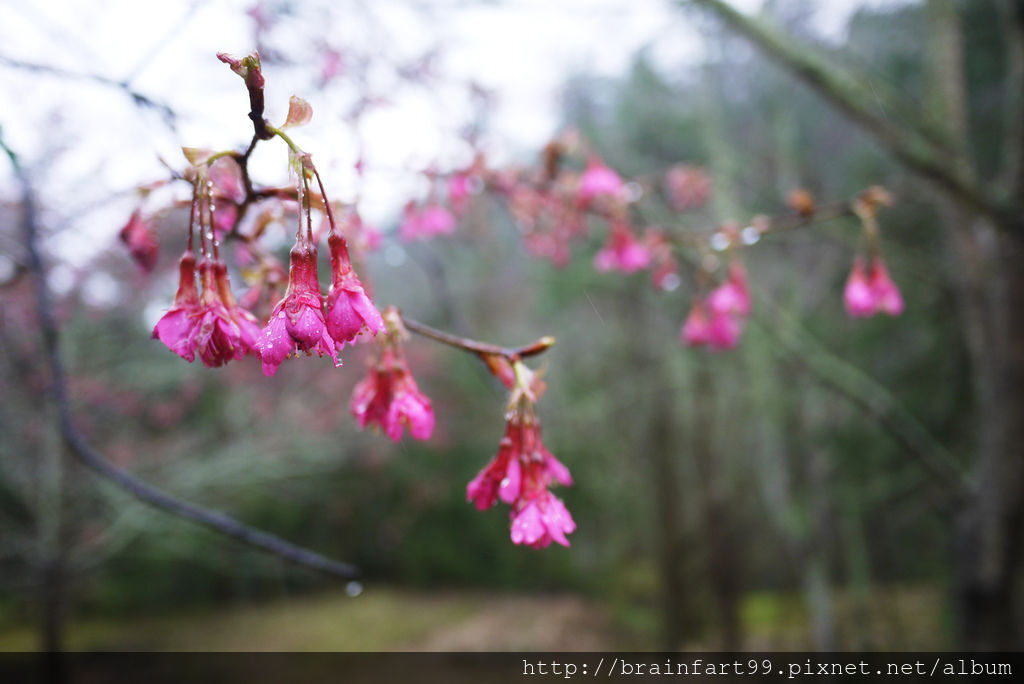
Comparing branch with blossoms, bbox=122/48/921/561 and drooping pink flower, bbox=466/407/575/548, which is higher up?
branch with blossoms, bbox=122/48/921/561

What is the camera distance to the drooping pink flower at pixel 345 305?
621 millimetres

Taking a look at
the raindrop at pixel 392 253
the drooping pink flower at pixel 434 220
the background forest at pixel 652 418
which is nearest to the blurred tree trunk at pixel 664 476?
the background forest at pixel 652 418

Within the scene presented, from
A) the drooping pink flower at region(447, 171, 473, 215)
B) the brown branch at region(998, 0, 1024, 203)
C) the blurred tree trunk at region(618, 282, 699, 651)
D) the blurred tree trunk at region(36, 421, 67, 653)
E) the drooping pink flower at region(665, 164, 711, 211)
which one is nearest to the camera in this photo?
the brown branch at region(998, 0, 1024, 203)

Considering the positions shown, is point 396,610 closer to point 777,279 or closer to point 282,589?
point 282,589

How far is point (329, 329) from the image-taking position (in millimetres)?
622

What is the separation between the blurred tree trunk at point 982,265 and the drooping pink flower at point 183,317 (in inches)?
85.8

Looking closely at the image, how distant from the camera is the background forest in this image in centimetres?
265

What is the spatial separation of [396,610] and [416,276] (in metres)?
6.21

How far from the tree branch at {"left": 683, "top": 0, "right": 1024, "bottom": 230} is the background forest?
0.01 meters

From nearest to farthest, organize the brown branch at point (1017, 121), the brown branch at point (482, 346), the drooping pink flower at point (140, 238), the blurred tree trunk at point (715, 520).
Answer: the brown branch at point (482, 346) < the drooping pink flower at point (140, 238) < the brown branch at point (1017, 121) < the blurred tree trunk at point (715, 520)

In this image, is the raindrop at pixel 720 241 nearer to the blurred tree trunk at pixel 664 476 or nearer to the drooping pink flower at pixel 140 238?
the drooping pink flower at pixel 140 238

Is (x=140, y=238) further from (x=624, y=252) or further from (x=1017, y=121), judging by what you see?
(x=1017, y=121)

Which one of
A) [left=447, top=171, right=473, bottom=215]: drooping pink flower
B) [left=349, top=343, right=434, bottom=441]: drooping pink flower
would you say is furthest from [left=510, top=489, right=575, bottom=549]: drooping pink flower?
[left=447, top=171, right=473, bottom=215]: drooping pink flower

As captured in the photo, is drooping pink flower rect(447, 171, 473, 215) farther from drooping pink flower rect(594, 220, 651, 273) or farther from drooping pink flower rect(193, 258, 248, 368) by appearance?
drooping pink flower rect(193, 258, 248, 368)
